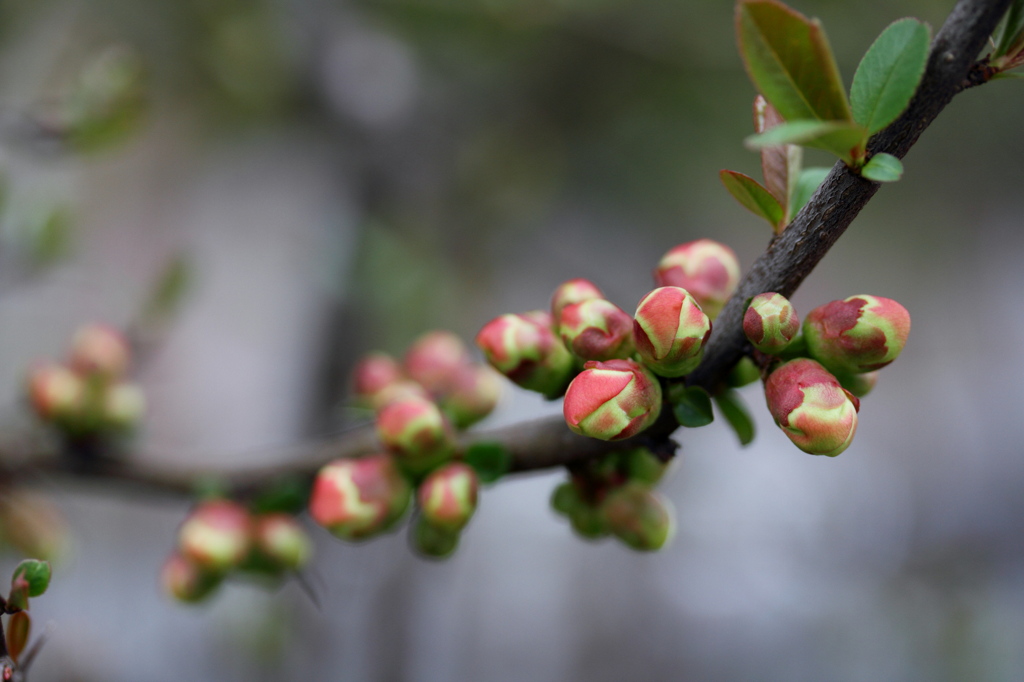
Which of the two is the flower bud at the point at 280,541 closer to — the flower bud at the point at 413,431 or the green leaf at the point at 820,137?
the flower bud at the point at 413,431

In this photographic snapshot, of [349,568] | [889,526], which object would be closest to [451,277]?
[349,568]

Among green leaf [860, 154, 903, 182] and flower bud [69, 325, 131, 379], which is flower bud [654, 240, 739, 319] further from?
flower bud [69, 325, 131, 379]

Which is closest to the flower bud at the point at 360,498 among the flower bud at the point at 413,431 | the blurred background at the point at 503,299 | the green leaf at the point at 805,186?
the flower bud at the point at 413,431

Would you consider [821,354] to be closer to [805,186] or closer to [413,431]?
[805,186]

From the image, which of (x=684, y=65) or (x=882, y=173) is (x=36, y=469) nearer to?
(x=882, y=173)

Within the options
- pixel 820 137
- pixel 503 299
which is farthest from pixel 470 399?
pixel 503 299

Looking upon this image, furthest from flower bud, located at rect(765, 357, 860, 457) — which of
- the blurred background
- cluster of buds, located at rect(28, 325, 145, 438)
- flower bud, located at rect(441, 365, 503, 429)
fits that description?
the blurred background
